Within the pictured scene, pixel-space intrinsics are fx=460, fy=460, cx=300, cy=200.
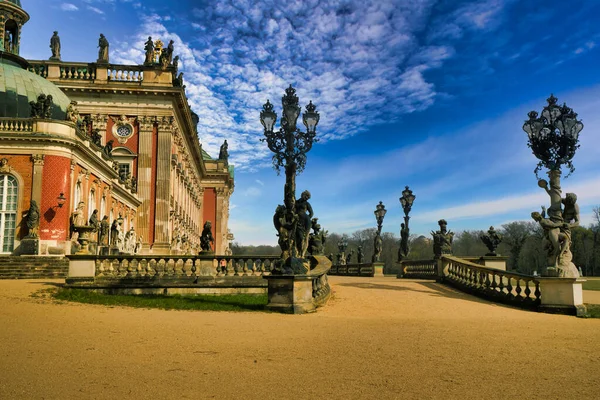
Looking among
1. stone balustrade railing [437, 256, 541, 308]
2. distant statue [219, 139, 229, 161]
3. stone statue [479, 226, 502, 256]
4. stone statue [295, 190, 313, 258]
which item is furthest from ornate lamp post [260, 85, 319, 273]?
distant statue [219, 139, 229, 161]

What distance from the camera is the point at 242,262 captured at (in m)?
17.3

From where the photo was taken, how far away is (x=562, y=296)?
13.4 meters

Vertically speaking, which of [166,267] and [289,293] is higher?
[166,267]

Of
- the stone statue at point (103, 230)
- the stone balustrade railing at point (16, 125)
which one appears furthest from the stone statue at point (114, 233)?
the stone balustrade railing at point (16, 125)

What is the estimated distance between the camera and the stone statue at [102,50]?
3741cm

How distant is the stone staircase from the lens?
21188 mm

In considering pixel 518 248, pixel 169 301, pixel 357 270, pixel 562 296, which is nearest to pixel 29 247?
pixel 169 301

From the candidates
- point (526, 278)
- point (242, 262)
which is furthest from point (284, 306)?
point (526, 278)

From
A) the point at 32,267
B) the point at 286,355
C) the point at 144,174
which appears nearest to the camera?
the point at 286,355

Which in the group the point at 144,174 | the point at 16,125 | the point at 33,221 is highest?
the point at 16,125

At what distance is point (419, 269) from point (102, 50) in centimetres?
3072

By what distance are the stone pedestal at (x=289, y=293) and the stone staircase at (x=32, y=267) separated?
13916 mm

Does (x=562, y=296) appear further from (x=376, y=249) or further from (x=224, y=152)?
(x=224, y=152)

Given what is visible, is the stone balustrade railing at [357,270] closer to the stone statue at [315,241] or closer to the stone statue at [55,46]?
the stone statue at [315,241]
